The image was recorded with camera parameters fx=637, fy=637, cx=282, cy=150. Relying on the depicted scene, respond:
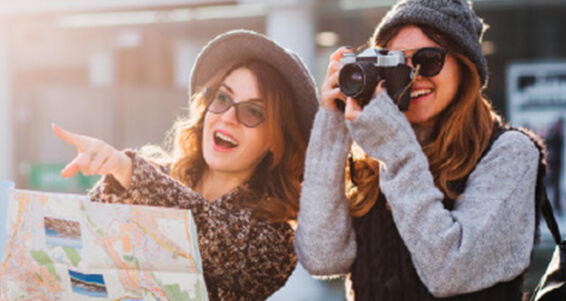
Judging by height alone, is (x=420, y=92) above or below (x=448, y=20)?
below

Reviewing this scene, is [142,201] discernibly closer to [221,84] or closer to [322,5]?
[221,84]

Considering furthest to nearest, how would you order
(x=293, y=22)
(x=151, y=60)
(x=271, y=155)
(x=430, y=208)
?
(x=151, y=60) < (x=293, y=22) < (x=271, y=155) < (x=430, y=208)

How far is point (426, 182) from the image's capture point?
1315 millimetres

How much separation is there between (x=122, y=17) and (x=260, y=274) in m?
6.52

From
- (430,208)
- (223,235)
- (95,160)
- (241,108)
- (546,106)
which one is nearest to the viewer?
(430,208)

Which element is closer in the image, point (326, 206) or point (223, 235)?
point (326, 206)

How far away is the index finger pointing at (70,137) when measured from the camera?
51.9 inches

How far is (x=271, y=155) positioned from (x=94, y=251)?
0.58m

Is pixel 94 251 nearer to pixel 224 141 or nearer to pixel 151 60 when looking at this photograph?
pixel 224 141

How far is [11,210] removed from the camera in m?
1.37

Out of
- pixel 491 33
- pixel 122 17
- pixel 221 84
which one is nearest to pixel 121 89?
pixel 122 17

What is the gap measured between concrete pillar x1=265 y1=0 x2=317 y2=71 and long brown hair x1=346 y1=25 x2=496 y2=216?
4413mm

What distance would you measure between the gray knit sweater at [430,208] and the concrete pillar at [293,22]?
4523 millimetres

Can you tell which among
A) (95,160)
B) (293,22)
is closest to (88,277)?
(95,160)
